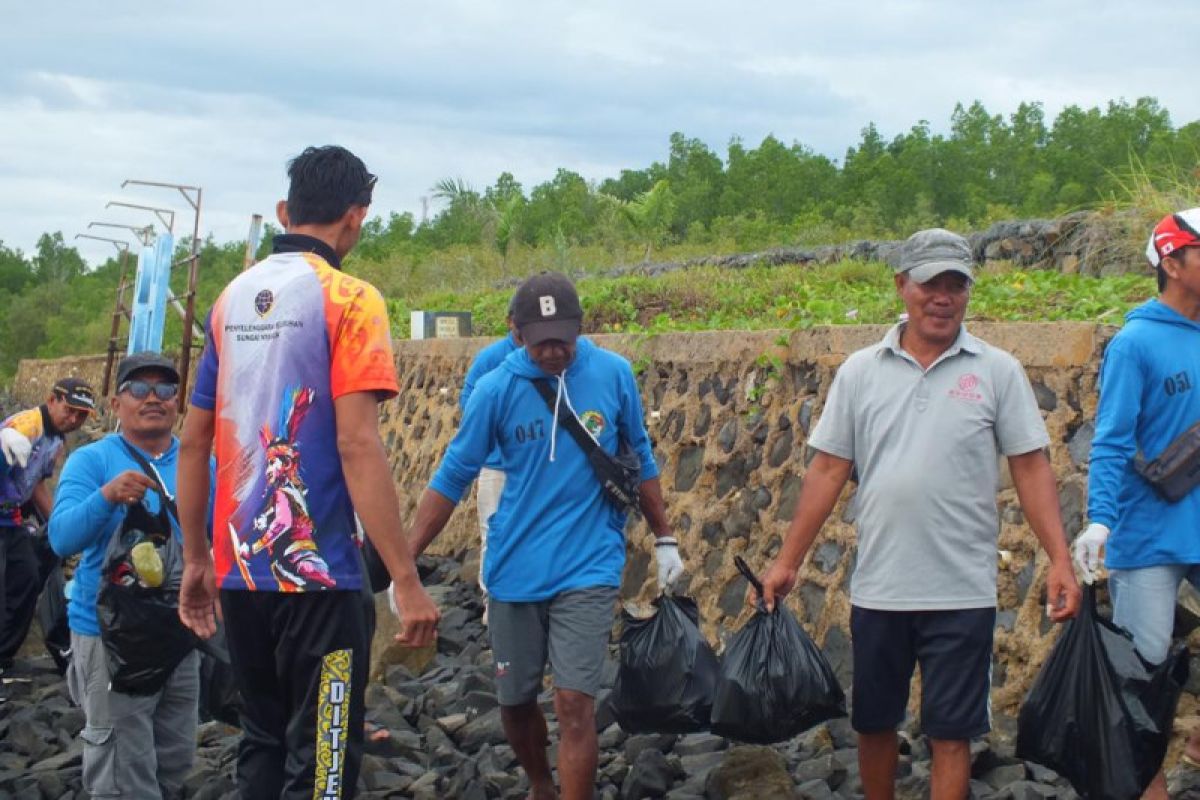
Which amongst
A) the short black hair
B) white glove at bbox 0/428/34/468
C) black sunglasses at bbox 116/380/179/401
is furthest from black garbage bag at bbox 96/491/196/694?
white glove at bbox 0/428/34/468

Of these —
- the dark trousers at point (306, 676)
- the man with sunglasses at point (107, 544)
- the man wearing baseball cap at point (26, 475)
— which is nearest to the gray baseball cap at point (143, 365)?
the man with sunglasses at point (107, 544)

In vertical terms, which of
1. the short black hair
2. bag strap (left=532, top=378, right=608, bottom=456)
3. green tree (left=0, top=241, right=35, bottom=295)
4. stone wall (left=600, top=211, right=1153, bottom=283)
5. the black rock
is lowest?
the black rock

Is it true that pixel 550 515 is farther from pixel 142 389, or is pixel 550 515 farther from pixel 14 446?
pixel 14 446

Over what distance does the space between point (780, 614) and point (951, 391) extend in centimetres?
99

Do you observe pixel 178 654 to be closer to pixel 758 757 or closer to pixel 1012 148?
pixel 758 757

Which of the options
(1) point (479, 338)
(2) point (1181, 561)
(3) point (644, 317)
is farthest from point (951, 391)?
(3) point (644, 317)

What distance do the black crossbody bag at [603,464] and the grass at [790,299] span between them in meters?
2.54

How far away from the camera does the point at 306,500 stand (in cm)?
360

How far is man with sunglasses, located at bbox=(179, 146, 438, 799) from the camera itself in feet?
11.7

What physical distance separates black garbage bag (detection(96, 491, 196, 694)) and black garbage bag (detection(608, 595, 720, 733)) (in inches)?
63.3

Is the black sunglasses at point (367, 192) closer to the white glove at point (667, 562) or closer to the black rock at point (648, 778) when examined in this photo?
the white glove at point (667, 562)

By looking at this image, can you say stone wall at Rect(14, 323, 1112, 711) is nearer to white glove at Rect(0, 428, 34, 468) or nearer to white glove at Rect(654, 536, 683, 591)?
white glove at Rect(654, 536, 683, 591)

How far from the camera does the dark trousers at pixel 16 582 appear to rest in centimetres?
860

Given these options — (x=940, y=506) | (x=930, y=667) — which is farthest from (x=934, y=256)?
(x=930, y=667)
